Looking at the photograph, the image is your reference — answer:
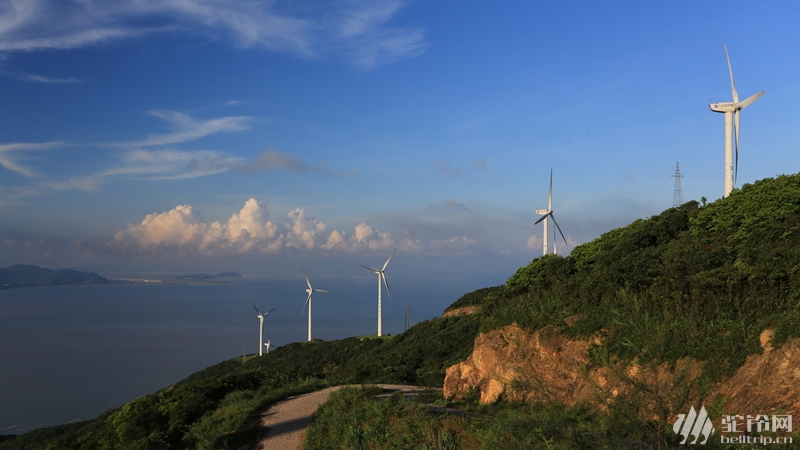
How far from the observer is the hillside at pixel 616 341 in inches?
334

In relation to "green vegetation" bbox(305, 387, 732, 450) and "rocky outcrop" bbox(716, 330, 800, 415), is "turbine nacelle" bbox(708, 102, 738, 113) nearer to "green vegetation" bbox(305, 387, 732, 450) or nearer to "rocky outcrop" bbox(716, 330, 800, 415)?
"rocky outcrop" bbox(716, 330, 800, 415)

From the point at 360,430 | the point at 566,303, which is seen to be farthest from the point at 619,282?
the point at 360,430

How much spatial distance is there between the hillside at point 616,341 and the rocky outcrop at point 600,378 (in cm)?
6

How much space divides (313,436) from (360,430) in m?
2.12

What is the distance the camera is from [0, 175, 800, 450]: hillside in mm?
8477

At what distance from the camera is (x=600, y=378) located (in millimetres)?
17641

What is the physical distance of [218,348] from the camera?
168875 mm

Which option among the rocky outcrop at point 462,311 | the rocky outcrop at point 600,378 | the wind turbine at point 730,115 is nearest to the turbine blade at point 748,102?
the wind turbine at point 730,115

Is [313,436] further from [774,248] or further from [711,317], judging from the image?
[774,248]

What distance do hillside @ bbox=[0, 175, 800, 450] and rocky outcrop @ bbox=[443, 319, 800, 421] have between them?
0.06 meters
